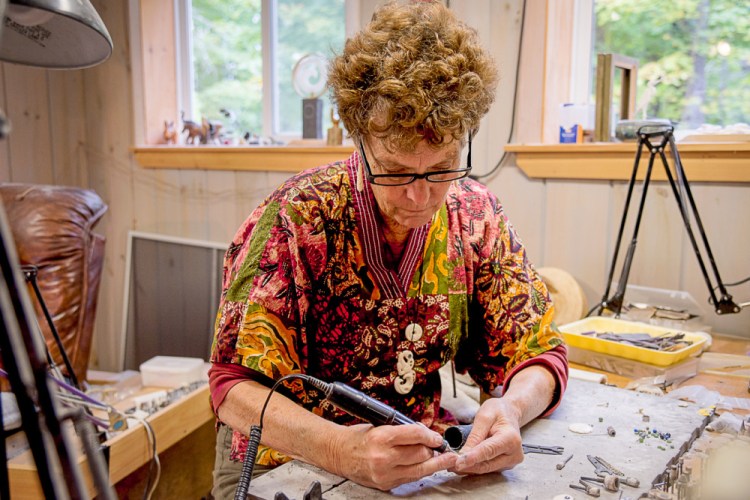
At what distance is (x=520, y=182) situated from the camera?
2043 mm

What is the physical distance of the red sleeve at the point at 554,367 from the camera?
1155 millimetres

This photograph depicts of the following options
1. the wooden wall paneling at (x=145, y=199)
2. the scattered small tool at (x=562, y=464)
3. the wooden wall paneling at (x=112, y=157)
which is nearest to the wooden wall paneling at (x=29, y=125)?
the wooden wall paneling at (x=112, y=157)

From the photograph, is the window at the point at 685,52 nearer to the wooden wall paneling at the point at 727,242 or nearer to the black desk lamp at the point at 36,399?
the wooden wall paneling at the point at 727,242

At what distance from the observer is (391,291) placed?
118cm

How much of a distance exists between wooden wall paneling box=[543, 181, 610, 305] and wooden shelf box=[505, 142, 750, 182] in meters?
0.05

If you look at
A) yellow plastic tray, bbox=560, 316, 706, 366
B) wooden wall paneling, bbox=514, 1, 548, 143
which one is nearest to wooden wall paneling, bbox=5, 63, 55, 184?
wooden wall paneling, bbox=514, 1, 548, 143

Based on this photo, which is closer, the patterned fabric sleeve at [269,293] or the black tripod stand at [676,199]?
the patterned fabric sleeve at [269,293]

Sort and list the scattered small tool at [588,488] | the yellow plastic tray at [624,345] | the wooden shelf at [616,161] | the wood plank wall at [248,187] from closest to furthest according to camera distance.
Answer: the scattered small tool at [588,488] < the yellow plastic tray at [624,345] < the wooden shelf at [616,161] < the wood plank wall at [248,187]

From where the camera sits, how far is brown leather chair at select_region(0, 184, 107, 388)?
86.3 inches

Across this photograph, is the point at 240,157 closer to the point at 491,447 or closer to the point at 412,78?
the point at 412,78

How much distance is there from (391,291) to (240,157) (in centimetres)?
170

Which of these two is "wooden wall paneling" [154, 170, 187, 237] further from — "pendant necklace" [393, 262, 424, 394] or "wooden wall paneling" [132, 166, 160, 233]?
"pendant necklace" [393, 262, 424, 394]

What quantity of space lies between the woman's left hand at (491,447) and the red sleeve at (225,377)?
14.4 inches

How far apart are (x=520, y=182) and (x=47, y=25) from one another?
1.52 meters
